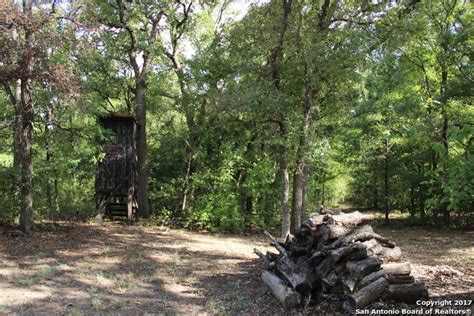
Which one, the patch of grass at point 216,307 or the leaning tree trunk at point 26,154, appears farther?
the leaning tree trunk at point 26,154

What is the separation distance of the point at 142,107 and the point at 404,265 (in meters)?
12.6

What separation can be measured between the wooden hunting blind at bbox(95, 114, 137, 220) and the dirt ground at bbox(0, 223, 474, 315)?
89.7 inches

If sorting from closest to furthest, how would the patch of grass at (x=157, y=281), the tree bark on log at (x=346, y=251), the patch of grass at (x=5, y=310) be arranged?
the patch of grass at (x=5, y=310) < the tree bark on log at (x=346, y=251) < the patch of grass at (x=157, y=281)

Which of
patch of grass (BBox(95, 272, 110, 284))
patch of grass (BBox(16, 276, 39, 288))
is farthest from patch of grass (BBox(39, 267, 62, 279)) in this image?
patch of grass (BBox(95, 272, 110, 284))

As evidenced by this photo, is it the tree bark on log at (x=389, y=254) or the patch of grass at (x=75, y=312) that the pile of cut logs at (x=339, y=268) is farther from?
the patch of grass at (x=75, y=312)

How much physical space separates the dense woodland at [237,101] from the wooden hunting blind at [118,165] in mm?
763

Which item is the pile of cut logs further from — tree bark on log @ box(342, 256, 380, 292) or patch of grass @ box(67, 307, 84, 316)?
patch of grass @ box(67, 307, 84, 316)

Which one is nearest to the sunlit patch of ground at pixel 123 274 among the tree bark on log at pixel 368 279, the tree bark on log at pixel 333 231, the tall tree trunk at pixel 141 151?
the tree bark on log at pixel 333 231

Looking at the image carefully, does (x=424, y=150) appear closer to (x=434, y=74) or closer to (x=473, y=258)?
(x=434, y=74)

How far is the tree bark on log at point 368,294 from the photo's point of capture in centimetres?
507

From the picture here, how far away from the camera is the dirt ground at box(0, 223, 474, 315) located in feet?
19.8

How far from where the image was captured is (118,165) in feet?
49.3

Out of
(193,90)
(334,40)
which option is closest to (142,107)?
(193,90)

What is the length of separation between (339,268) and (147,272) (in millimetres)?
4394
